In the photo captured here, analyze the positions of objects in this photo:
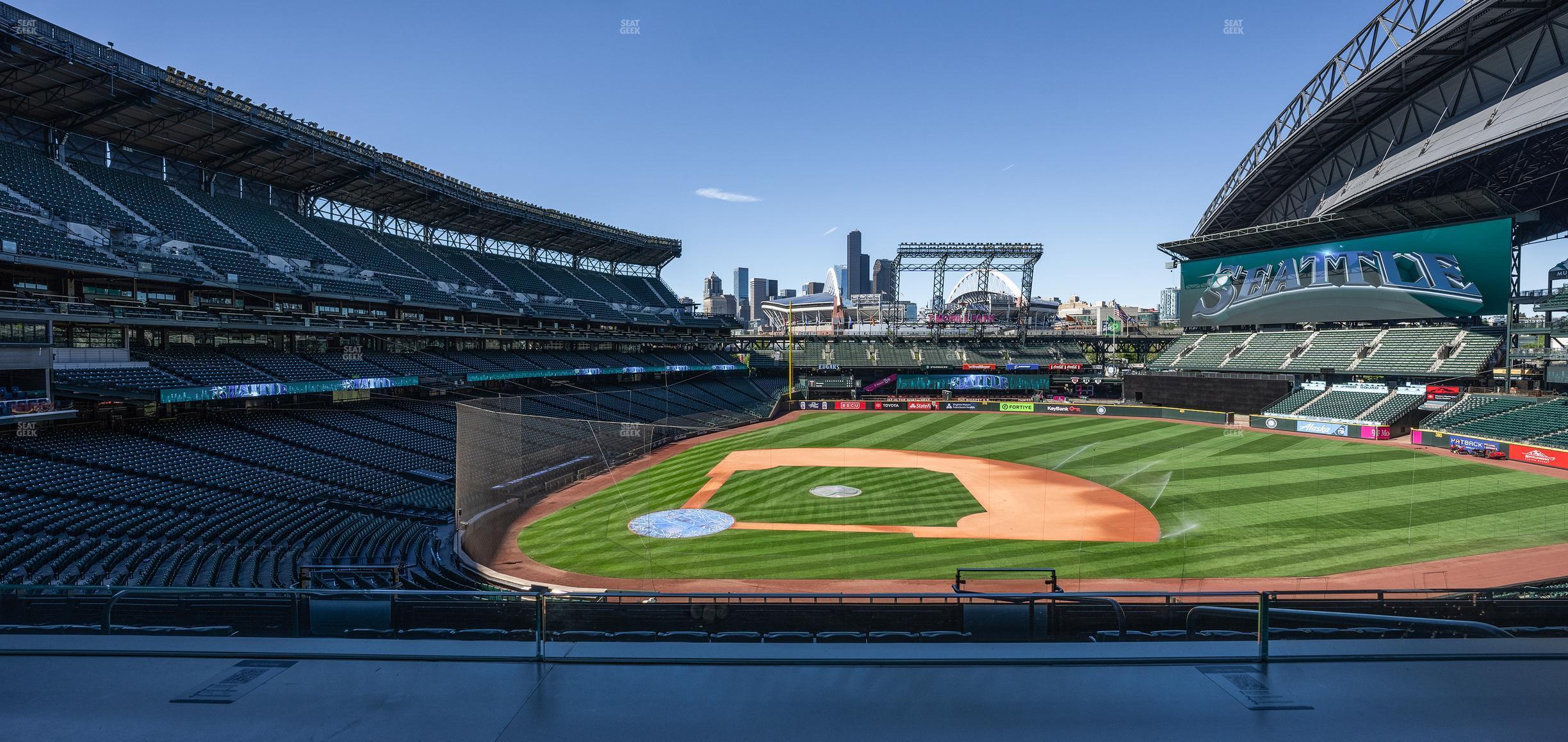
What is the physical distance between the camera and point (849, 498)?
90.3ft

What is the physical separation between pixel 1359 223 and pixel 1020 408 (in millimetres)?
29184

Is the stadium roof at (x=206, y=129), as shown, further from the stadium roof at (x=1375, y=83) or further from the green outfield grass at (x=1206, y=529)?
the stadium roof at (x=1375, y=83)

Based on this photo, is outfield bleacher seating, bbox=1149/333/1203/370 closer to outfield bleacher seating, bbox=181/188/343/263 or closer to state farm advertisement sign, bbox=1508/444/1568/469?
→ state farm advertisement sign, bbox=1508/444/1568/469

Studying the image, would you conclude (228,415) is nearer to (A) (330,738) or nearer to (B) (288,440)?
(B) (288,440)

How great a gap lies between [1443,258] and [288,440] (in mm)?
73363

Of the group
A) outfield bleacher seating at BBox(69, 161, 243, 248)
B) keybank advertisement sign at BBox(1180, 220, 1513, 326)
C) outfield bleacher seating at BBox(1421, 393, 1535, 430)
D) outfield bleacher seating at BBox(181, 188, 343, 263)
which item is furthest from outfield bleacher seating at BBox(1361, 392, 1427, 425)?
outfield bleacher seating at BBox(69, 161, 243, 248)

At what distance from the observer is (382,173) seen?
44.8m

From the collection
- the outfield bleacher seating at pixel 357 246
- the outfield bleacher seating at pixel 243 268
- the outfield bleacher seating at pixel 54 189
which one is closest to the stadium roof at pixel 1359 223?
the outfield bleacher seating at pixel 357 246

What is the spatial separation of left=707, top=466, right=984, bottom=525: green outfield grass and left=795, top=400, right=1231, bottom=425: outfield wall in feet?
98.8

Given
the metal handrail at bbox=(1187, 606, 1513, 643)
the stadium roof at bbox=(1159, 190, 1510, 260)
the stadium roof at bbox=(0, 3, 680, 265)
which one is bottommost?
the metal handrail at bbox=(1187, 606, 1513, 643)

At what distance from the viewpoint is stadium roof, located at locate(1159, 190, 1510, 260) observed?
1651 inches

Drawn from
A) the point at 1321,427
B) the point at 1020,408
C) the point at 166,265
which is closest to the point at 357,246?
the point at 166,265

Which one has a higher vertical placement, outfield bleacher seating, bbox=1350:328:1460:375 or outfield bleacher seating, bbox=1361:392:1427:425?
outfield bleacher seating, bbox=1350:328:1460:375

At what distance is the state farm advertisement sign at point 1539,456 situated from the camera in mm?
28750
